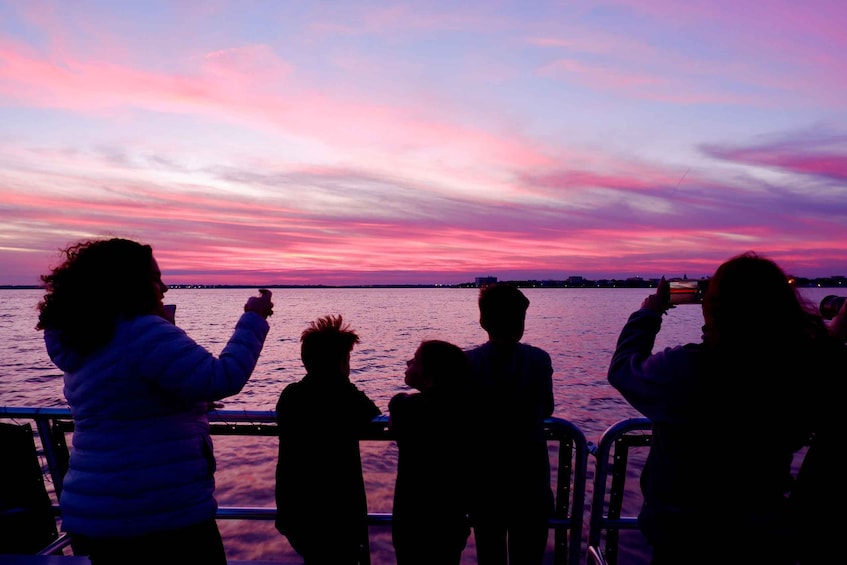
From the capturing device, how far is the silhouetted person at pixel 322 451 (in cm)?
255

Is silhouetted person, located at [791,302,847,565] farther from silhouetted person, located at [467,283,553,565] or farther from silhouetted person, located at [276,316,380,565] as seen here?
silhouetted person, located at [276,316,380,565]

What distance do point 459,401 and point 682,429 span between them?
0.99 metres

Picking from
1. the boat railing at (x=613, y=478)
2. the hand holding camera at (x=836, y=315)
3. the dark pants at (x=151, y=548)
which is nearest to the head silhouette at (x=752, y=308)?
the hand holding camera at (x=836, y=315)

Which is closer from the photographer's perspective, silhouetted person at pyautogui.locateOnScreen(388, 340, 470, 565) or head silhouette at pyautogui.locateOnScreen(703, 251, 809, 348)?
head silhouette at pyautogui.locateOnScreen(703, 251, 809, 348)

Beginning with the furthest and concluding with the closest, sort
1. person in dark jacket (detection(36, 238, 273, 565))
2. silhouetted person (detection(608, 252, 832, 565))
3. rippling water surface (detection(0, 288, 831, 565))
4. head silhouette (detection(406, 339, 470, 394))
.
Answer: rippling water surface (detection(0, 288, 831, 565)), head silhouette (detection(406, 339, 470, 394)), person in dark jacket (detection(36, 238, 273, 565)), silhouetted person (detection(608, 252, 832, 565))

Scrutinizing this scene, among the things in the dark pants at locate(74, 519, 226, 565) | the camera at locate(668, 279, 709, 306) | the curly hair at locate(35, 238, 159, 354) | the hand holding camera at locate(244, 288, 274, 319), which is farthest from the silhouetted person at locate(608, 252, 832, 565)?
the curly hair at locate(35, 238, 159, 354)

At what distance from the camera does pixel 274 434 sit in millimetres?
2967

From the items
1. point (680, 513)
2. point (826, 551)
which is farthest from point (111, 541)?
point (826, 551)

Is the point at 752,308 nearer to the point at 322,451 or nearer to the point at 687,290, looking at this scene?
the point at 687,290

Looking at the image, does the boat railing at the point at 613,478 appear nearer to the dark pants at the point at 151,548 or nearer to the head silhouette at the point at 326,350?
the head silhouette at the point at 326,350

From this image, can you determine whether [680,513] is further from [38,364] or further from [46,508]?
[38,364]

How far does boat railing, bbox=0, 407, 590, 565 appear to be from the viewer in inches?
117

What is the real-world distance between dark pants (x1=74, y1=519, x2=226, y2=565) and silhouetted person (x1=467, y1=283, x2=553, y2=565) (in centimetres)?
131

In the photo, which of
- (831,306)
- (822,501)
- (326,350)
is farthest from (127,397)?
(831,306)
